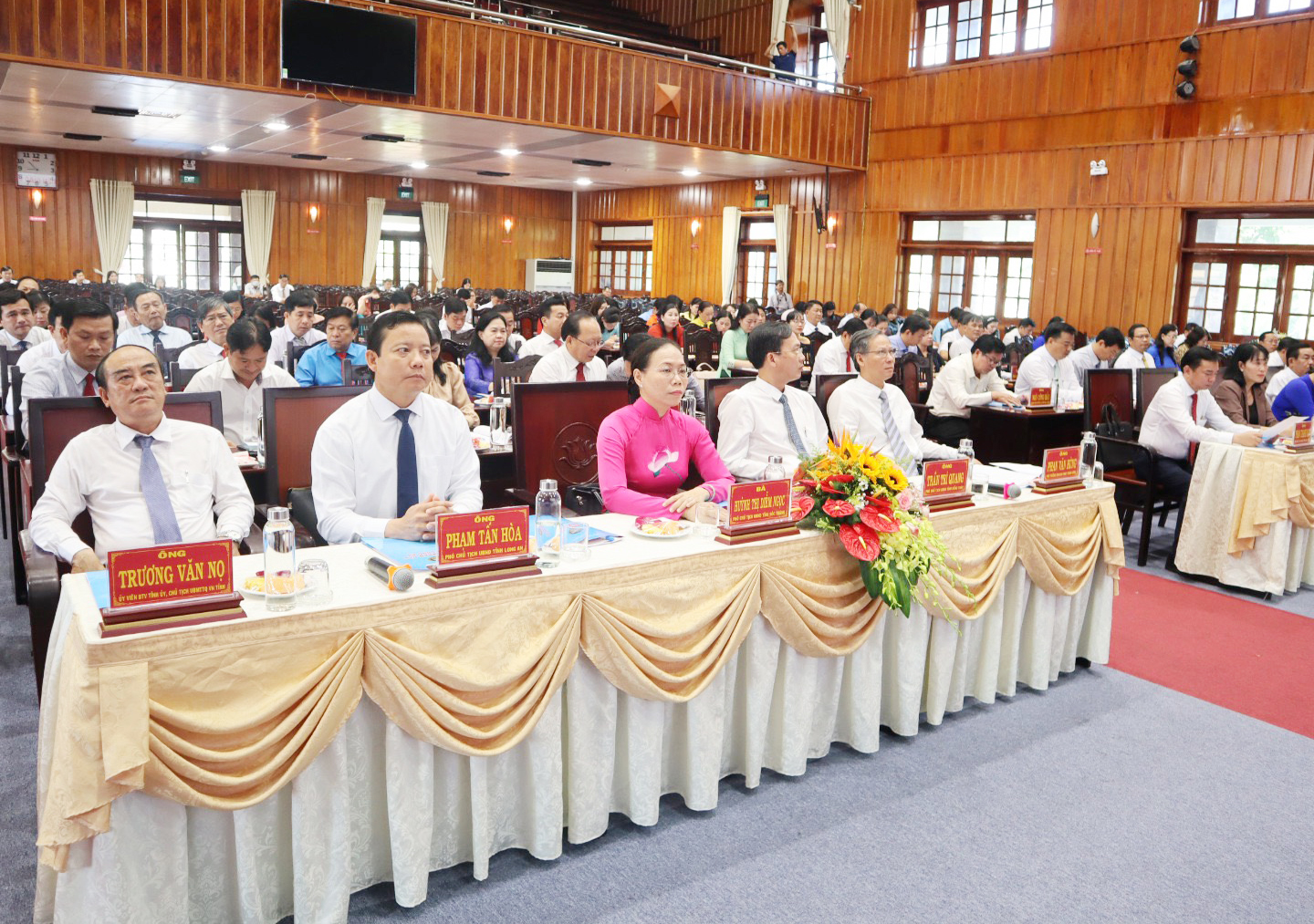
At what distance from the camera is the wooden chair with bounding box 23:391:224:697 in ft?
8.00

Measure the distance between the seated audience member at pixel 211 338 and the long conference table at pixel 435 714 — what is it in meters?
3.16

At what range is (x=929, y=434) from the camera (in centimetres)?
702

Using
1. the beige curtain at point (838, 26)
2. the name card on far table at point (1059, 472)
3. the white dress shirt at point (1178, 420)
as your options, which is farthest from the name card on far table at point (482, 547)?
the beige curtain at point (838, 26)

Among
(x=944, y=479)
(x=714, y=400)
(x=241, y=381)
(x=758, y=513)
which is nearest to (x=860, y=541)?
(x=758, y=513)

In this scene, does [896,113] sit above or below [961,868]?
above

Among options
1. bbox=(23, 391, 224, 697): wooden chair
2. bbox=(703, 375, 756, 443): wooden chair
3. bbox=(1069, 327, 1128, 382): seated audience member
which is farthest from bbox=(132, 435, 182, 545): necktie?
bbox=(1069, 327, 1128, 382): seated audience member

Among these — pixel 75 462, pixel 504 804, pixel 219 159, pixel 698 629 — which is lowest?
pixel 504 804

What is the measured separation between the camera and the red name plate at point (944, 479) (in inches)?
122

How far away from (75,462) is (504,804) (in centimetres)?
146

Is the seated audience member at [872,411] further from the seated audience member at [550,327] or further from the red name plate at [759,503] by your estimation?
the seated audience member at [550,327]

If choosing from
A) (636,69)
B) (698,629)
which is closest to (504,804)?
(698,629)

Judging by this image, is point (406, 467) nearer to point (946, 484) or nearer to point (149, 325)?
point (946, 484)

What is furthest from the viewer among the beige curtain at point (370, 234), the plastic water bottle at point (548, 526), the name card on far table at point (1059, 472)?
the beige curtain at point (370, 234)

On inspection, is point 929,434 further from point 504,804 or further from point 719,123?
point 719,123
